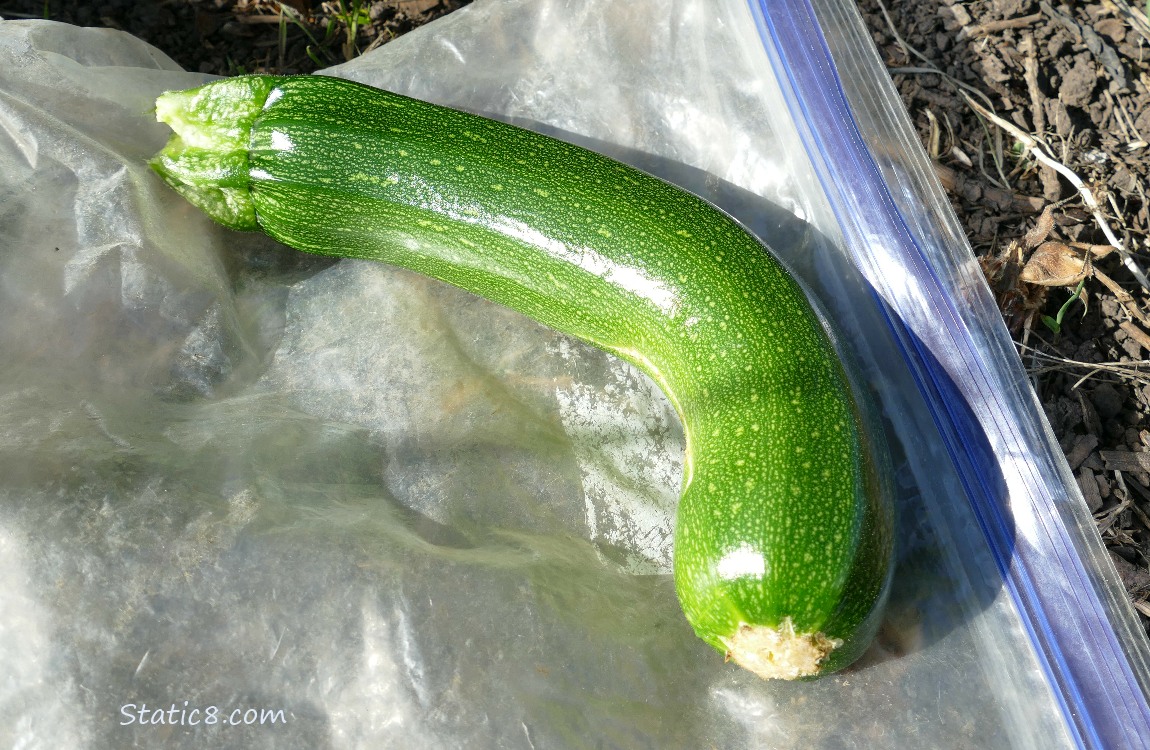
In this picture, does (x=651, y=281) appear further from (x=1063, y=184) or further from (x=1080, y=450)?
(x=1063, y=184)

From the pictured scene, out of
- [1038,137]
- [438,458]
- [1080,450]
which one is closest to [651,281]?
[438,458]

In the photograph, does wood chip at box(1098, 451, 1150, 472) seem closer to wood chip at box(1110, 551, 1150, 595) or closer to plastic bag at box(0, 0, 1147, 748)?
wood chip at box(1110, 551, 1150, 595)

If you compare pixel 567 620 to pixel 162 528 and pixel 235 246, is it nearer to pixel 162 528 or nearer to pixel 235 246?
pixel 162 528

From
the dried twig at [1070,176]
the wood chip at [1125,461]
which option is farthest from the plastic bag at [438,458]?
the dried twig at [1070,176]

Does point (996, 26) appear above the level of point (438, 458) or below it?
above

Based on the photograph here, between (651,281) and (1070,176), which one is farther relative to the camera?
(1070,176)

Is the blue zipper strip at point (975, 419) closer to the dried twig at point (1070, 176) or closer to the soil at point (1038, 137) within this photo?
the soil at point (1038, 137)

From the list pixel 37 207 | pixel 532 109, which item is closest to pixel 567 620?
pixel 532 109

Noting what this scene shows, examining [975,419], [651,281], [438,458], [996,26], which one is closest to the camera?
[651,281]
